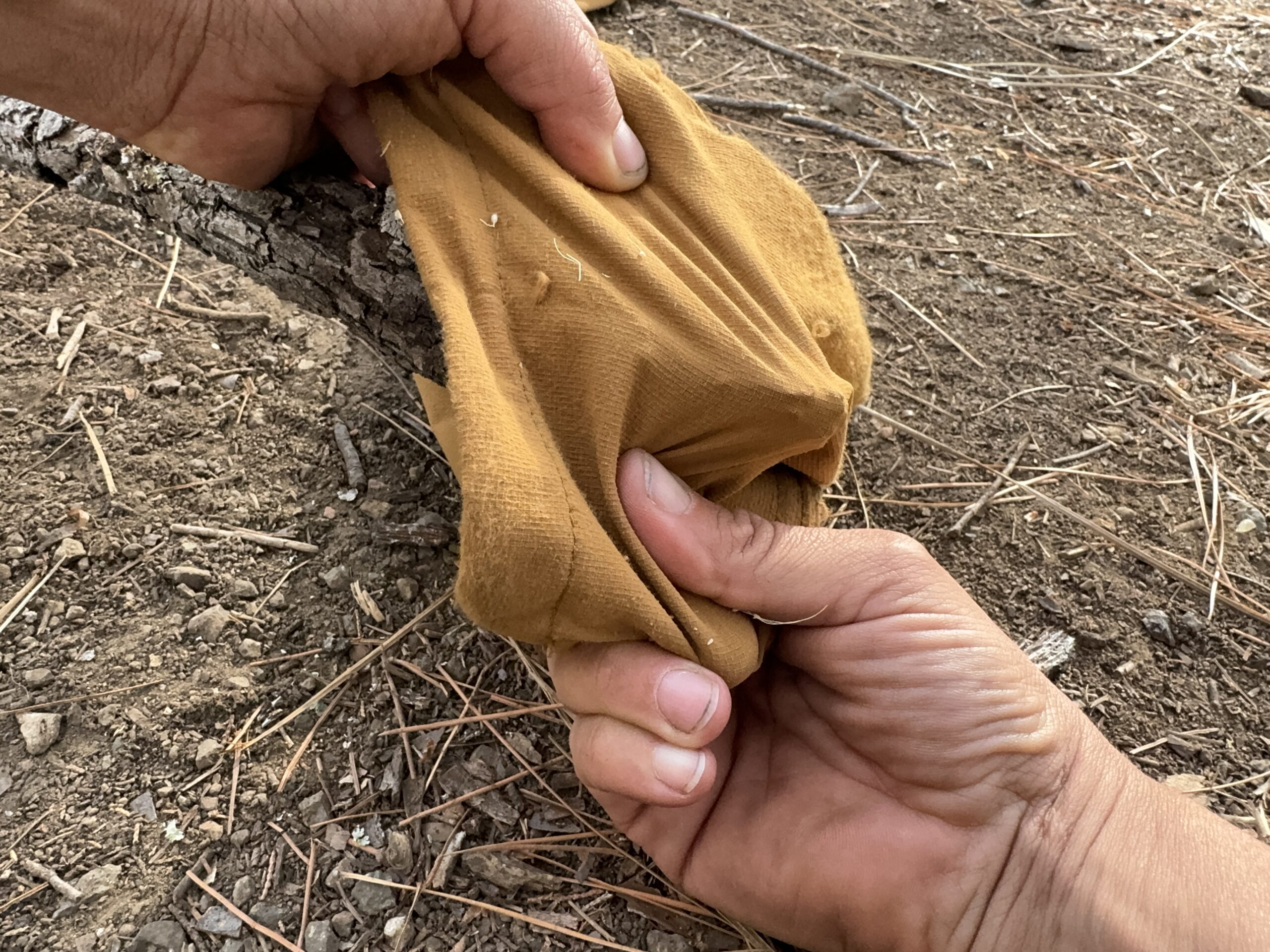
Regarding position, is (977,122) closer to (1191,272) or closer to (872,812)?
(1191,272)

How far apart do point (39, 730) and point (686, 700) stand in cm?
111

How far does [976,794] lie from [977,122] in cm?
223

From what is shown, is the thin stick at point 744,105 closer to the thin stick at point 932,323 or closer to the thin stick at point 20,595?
the thin stick at point 932,323

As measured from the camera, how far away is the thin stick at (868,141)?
256cm

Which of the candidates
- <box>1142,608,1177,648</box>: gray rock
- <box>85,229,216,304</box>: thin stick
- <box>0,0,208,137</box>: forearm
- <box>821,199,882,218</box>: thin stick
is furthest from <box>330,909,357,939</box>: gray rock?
<box>821,199,882,218</box>: thin stick

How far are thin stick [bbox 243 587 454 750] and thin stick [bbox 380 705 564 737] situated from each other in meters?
0.13

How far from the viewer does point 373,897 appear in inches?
51.6

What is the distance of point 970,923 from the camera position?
50.6 inches

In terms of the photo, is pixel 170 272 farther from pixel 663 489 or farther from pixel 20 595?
pixel 663 489

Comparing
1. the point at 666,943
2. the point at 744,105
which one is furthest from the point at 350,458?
the point at 744,105

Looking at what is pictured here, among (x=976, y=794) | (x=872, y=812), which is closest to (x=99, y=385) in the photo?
(x=872, y=812)

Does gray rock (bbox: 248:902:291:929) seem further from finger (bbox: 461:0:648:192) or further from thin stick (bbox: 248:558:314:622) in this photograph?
finger (bbox: 461:0:648:192)

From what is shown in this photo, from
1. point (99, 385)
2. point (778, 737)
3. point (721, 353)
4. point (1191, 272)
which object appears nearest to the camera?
point (721, 353)

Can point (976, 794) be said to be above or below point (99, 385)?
below
